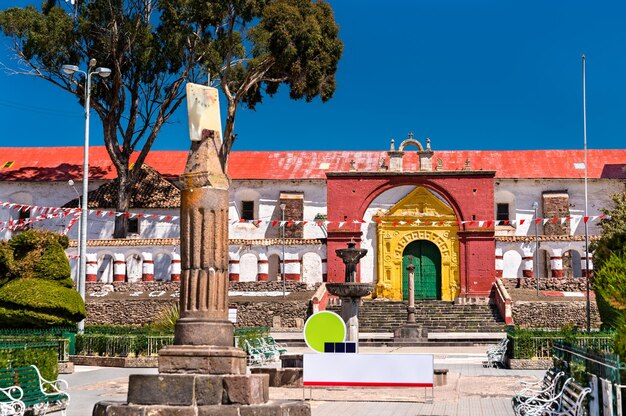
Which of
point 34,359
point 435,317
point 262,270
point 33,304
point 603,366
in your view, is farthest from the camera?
point 262,270

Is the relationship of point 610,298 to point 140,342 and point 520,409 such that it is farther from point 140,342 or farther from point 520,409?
point 140,342

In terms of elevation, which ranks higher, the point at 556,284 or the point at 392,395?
the point at 556,284

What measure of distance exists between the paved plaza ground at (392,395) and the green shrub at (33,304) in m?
1.54

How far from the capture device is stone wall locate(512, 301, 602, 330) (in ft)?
111

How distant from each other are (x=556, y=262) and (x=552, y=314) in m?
5.73

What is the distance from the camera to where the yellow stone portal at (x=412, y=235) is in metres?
40.6

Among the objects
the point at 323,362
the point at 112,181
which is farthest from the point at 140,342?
the point at 112,181

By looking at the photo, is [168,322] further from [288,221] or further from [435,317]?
[288,221]

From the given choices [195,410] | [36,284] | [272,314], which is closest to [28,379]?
[195,410]

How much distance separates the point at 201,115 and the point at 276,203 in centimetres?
3407

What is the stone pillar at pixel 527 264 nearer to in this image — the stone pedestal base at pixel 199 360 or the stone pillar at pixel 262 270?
the stone pillar at pixel 262 270

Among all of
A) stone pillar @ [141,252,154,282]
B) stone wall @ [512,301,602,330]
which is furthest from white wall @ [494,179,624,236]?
stone pillar @ [141,252,154,282]

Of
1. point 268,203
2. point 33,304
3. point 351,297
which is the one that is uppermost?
point 268,203

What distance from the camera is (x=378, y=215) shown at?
137 feet
